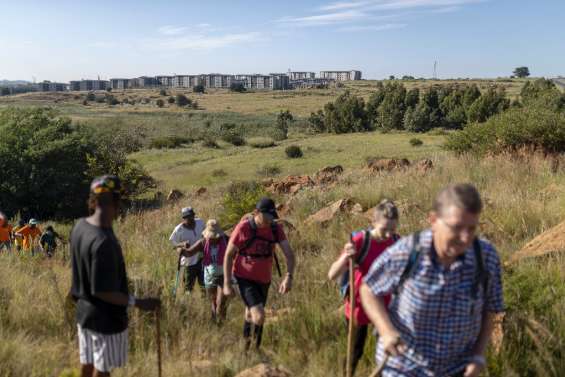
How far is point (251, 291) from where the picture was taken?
464cm

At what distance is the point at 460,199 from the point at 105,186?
199 cm

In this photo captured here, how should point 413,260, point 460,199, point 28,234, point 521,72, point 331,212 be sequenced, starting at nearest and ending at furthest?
point 460,199 → point 413,260 → point 331,212 → point 28,234 → point 521,72

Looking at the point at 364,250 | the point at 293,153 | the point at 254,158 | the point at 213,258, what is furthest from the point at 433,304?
the point at 254,158

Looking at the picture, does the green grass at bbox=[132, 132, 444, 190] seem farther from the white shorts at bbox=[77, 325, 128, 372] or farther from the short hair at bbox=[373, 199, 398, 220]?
the white shorts at bbox=[77, 325, 128, 372]

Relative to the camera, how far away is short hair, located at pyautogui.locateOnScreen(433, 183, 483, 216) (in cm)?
221

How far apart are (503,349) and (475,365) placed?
1272 mm

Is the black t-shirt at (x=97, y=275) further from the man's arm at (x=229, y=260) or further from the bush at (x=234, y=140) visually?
the bush at (x=234, y=140)

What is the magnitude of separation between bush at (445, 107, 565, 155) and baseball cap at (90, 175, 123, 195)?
34.2 feet

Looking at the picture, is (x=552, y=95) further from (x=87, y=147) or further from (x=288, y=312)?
(x=288, y=312)

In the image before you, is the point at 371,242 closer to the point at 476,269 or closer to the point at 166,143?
the point at 476,269

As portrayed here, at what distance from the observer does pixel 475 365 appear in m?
2.45

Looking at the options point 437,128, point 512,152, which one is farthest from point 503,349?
point 437,128

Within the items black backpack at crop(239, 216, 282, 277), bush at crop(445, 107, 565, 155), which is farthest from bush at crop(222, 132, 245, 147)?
black backpack at crop(239, 216, 282, 277)

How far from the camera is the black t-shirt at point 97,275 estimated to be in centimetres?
298
